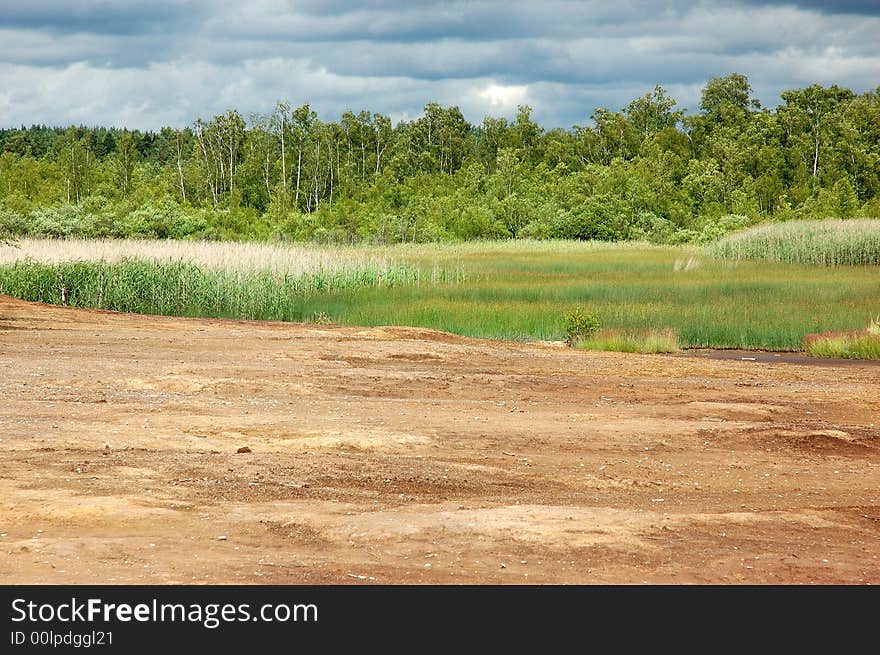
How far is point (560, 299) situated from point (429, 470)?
2114 cm

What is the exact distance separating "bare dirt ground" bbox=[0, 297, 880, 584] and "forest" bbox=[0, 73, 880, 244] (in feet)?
133

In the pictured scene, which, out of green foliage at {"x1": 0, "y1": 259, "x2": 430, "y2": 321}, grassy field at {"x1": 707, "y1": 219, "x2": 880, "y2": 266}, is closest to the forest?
grassy field at {"x1": 707, "y1": 219, "x2": 880, "y2": 266}

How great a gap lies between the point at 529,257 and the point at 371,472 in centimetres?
4207

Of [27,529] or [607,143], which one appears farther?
[607,143]

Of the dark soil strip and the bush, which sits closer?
the dark soil strip

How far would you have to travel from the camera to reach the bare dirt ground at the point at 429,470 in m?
7.68

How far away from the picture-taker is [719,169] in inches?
3351

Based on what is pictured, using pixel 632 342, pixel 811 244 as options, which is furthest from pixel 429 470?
pixel 811 244

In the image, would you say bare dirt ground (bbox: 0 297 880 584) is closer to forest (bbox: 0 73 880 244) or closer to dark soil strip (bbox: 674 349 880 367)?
dark soil strip (bbox: 674 349 880 367)

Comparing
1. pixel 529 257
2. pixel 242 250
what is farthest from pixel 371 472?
pixel 529 257

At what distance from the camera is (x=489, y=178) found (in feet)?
281

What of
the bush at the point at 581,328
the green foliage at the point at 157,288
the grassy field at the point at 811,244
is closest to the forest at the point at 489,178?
the grassy field at the point at 811,244

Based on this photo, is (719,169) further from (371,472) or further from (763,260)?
(371,472)

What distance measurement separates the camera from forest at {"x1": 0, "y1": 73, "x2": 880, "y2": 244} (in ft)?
229
